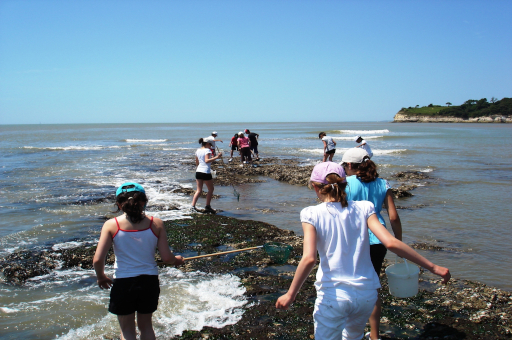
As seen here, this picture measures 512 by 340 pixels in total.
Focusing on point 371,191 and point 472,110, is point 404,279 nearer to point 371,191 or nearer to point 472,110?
point 371,191

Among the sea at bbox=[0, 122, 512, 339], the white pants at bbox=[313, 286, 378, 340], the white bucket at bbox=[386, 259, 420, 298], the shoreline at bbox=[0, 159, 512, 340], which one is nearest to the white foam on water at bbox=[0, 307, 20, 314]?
the sea at bbox=[0, 122, 512, 339]

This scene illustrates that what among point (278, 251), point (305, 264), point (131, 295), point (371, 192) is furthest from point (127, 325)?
point (278, 251)

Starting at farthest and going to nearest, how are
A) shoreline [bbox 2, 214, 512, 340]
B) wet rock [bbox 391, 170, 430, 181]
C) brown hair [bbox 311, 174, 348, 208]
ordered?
1. wet rock [bbox 391, 170, 430, 181]
2. shoreline [bbox 2, 214, 512, 340]
3. brown hair [bbox 311, 174, 348, 208]

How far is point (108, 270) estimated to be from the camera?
5.71m

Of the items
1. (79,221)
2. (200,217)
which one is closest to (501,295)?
(200,217)

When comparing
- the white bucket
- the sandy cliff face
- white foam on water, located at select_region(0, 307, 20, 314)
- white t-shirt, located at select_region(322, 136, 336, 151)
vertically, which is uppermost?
the sandy cliff face

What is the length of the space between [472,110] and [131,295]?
136m

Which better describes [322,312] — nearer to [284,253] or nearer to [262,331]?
[262,331]

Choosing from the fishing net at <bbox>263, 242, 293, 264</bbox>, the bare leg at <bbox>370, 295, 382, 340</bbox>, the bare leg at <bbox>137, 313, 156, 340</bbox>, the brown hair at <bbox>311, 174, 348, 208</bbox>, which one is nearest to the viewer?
the brown hair at <bbox>311, 174, 348, 208</bbox>

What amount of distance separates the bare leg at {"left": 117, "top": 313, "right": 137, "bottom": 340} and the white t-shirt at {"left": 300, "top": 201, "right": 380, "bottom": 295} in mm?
1553

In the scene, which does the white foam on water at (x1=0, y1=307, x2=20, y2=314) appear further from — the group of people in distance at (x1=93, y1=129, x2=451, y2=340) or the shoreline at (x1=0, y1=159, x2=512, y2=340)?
the group of people in distance at (x1=93, y1=129, x2=451, y2=340)

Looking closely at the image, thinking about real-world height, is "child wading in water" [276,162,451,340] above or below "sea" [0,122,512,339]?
above

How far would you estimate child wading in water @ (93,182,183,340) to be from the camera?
115 inches

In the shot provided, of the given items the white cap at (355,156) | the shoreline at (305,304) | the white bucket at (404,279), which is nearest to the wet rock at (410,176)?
the shoreline at (305,304)
